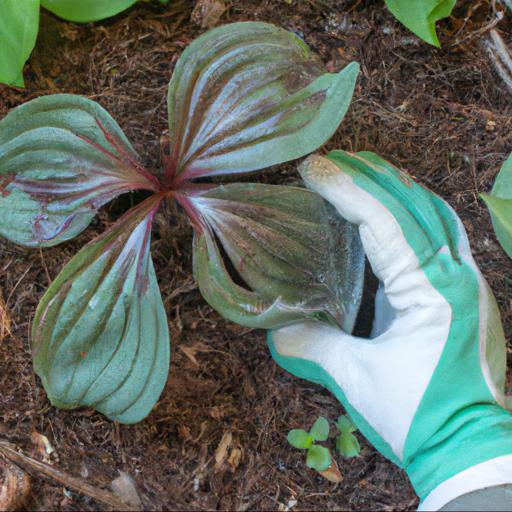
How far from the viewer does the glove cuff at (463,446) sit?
1.15 meters

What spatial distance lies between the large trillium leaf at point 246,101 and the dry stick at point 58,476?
84 centimetres

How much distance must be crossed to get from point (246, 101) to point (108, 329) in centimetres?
65

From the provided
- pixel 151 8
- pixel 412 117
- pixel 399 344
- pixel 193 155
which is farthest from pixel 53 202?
pixel 412 117

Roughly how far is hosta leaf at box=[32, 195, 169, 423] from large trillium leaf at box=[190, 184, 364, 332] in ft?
0.48

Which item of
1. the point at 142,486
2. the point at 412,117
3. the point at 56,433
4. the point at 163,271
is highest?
the point at 412,117

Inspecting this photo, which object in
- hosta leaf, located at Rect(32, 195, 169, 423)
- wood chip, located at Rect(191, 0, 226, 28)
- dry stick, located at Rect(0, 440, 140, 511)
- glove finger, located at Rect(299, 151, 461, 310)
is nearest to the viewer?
glove finger, located at Rect(299, 151, 461, 310)

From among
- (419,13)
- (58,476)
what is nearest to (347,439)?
(58,476)

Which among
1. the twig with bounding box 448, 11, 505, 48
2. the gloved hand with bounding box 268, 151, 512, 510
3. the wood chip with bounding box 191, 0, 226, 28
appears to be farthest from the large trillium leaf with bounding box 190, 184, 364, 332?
the twig with bounding box 448, 11, 505, 48

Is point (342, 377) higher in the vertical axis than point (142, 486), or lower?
higher

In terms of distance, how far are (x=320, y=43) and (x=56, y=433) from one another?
1.27m

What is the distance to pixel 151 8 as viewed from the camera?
168 centimetres

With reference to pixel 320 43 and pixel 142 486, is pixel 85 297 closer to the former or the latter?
pixel 142 486

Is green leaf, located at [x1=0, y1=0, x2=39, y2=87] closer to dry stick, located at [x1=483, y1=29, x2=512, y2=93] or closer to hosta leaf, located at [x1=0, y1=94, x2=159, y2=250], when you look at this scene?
hosta leaf, located at [x1=0, y1=94, x2=159, y2=250]

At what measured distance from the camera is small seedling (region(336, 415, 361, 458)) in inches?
63.2
